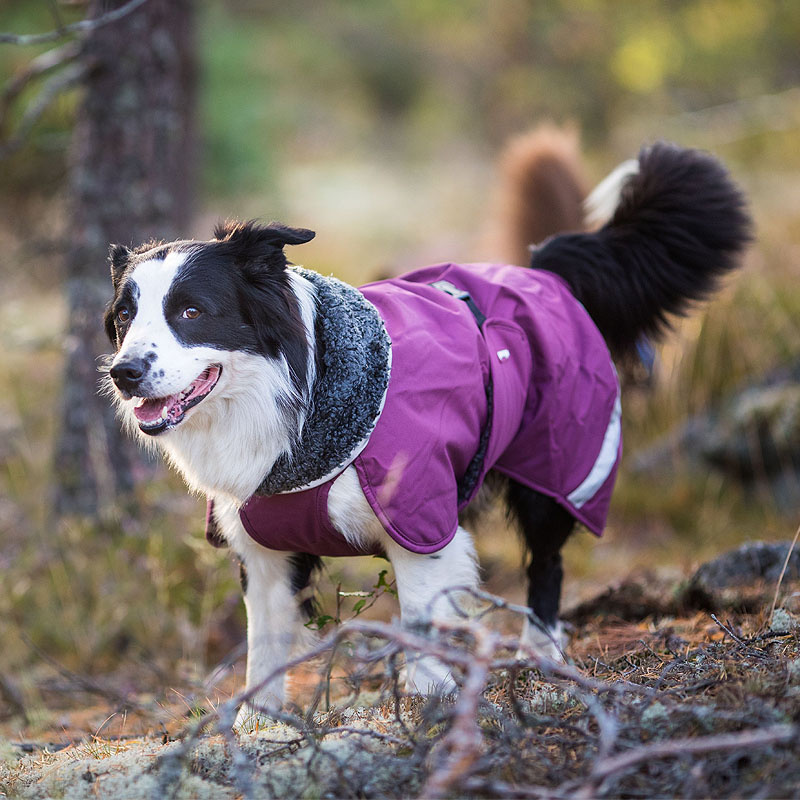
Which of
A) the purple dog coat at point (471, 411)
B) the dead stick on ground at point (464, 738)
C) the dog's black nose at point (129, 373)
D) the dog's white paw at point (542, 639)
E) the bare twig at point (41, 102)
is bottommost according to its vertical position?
the dog's white paw at point (542, 639)

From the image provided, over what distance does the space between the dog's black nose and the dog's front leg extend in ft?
2.02

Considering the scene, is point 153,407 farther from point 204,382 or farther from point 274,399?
point 274,399

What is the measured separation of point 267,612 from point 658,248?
196cm

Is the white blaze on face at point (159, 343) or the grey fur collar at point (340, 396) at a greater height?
the white blaze on face at point (159, 343)

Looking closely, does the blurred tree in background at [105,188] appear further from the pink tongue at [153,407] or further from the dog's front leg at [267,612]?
the pink tongue at [153,407]

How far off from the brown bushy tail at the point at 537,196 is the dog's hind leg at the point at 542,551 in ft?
5.16

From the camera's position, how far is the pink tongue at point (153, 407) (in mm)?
2477

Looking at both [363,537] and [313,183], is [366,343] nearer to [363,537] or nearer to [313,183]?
[363,537]

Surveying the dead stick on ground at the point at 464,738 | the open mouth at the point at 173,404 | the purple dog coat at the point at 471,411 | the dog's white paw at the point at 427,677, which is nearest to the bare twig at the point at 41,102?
the purple dog coat at the point at 471,411

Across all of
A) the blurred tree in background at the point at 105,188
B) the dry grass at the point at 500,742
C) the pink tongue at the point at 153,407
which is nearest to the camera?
the dry grass at the point at 500,742

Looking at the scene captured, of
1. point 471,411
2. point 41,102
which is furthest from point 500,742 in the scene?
point 41,102

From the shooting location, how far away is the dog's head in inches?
97.2

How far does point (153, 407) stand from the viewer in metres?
2.49

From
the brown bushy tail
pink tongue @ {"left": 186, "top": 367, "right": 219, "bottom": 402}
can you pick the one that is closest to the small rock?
pink tongue @ {"left": 186, "top": 367, "right": 219, "bottom": 402}
